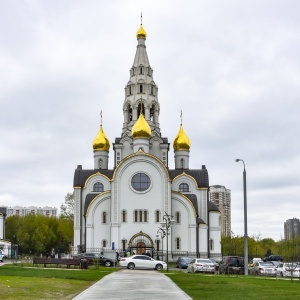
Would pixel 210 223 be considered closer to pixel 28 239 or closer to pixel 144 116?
pixel 144 116

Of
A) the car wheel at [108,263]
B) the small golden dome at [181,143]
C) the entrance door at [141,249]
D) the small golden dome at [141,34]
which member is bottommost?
the car wheel at [108,263]

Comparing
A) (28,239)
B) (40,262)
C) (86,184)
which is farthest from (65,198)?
(40,262)

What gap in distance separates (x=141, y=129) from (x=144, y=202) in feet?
27.6

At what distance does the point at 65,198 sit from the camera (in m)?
90.4

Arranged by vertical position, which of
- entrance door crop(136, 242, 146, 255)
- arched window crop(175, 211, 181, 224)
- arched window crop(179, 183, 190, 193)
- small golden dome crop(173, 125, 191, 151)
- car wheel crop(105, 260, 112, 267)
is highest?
small golden dome crop(173, 125, 191, 151)

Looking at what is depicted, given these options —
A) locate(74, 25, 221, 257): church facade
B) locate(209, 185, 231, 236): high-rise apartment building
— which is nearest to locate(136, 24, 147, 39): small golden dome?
locate(74, 25, 221, 257): church facade

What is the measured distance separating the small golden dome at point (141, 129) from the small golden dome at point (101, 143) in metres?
5.81

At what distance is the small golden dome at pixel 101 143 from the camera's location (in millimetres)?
68688

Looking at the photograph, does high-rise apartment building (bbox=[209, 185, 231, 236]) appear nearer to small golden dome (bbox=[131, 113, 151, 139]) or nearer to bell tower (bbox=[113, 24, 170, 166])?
bell tower (bbox=[113, 24, 170, 166])

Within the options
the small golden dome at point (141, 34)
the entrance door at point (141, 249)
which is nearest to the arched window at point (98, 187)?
the entrance door at point (141, 249)

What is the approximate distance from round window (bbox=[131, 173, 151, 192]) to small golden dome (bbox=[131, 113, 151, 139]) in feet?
17.5

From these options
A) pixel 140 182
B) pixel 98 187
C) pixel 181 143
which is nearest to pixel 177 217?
pixel 140 182

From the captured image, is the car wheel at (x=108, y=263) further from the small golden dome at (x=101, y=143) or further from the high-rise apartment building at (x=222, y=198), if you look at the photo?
the high-rise apartment building at (x=222, y=198)

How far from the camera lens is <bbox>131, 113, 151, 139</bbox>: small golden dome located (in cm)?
6388
